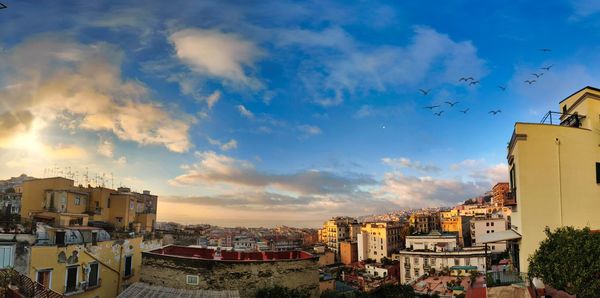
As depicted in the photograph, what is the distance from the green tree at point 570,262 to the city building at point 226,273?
8.99 metres

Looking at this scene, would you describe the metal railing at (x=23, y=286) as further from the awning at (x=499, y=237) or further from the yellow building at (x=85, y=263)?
the awning at (x=499, y=237)

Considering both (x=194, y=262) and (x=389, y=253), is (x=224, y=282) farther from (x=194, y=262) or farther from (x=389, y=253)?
(x=389, y=253)

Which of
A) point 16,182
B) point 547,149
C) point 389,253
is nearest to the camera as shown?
point 547,149

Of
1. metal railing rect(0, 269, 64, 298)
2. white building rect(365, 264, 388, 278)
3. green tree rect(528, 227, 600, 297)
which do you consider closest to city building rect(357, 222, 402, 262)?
white building rect(365, 264, 388, 278)

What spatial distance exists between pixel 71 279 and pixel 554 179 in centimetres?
1965

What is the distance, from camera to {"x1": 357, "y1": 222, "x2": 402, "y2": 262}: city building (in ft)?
244

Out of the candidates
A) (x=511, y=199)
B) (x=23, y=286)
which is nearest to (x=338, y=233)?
(x=511, y=199)

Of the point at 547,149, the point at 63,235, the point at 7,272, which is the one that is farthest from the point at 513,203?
the point at 63,235

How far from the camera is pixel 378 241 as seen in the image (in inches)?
2975

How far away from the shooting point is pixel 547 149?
1625 centimetres

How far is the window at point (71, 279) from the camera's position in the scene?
1712 centimetres

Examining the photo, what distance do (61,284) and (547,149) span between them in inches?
775

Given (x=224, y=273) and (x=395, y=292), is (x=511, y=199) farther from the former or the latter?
(x=224, y=273)

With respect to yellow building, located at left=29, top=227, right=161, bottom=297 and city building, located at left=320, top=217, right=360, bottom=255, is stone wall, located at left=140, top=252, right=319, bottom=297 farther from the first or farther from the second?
city building, located at left=320, top=217, right=360, bottom=255
